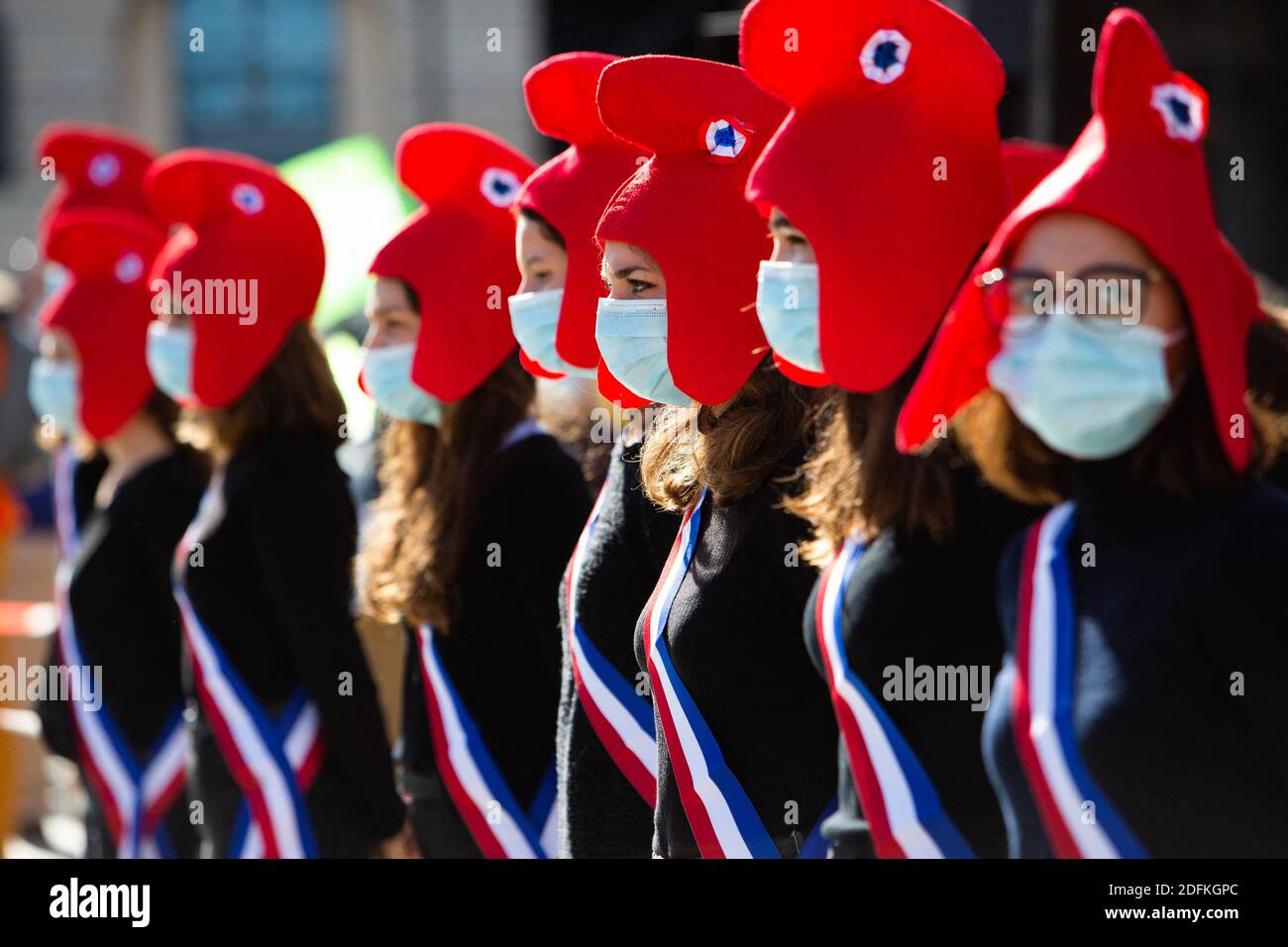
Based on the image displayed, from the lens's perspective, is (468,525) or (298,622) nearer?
(468,525)

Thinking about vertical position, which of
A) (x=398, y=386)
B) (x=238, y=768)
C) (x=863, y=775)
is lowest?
(x=238, y=768)

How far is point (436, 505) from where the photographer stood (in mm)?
4098

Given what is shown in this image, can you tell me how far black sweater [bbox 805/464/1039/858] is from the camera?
9.16ft

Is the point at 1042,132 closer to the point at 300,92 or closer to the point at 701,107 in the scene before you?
the point at 701,107

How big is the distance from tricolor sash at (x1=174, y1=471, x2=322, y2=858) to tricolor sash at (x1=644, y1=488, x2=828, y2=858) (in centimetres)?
141

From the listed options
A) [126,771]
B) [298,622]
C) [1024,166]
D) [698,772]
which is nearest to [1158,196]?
[1024,166]

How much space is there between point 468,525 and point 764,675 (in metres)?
1.07

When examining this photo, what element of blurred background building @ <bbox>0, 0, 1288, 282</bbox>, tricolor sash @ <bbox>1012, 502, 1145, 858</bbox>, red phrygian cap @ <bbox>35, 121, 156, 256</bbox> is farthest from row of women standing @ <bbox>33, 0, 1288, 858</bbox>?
blurred background building @ <bbox>0, 0, 1288, 282</bbox>

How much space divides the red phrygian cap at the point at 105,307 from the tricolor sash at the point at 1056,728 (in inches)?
133

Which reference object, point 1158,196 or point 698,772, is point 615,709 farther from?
point 1158,196

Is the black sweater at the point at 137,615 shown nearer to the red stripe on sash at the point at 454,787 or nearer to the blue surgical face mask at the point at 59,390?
the blue surgical face mask at the point at 59,390

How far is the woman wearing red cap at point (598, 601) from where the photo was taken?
11.6 feet

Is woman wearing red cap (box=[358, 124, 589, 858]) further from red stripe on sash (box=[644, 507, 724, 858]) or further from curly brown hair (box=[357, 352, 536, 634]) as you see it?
red stripe on sash (box=[644, 507, 724, 858])

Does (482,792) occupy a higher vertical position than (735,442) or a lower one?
lower
